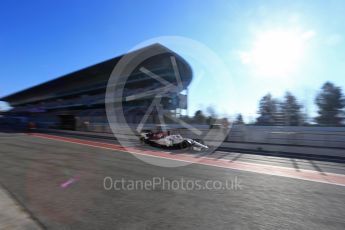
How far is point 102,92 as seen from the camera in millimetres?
79188

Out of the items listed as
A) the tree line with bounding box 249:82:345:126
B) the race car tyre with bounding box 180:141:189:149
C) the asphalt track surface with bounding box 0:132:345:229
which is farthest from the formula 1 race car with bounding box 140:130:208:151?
the tree line with bounding box 249:82:345:126

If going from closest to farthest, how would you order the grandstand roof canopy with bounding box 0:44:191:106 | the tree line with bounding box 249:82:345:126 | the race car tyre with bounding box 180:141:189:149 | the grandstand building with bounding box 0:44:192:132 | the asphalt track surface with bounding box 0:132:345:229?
the asphalt track surface with bounding box 0:132:345:229
the race car tyre with bounding box 180:141:189:149
the tree line with bounding box 249:82:345:126
the grandstand building with bounding box 0:44:192:132
the grandstand roof canopy with bounding box 0:44:191:106

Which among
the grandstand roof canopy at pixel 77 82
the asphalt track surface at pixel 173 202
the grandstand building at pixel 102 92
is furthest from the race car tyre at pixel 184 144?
the grandstand roof canopy at pixel 77 82

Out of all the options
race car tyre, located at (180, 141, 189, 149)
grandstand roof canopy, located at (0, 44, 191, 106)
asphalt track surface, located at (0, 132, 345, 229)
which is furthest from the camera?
grandstand roof canopy, located at (0, 44, 191, 106)

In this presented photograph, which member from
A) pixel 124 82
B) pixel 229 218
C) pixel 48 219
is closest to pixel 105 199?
pixel 48 219

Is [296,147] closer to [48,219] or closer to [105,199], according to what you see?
[105,199]

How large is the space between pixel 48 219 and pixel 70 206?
69 centimetres

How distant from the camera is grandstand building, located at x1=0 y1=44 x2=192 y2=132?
4631cm

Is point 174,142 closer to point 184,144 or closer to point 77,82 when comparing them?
point 184,144

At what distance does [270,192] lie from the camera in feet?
20.1

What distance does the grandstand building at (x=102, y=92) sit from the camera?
152ft

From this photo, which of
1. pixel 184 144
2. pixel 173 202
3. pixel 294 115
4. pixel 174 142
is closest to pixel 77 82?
pixel 294 115

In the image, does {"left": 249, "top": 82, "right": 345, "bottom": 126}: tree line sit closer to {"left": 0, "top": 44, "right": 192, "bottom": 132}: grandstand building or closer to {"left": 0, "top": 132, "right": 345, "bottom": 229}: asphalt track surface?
{"left": 0, "top": 132, "right": 345, "bottom": 229}: asphalt track surface

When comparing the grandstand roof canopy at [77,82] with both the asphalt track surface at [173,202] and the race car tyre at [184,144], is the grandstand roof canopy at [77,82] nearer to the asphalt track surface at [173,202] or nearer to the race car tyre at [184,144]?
the race car tyre at [184,144]
